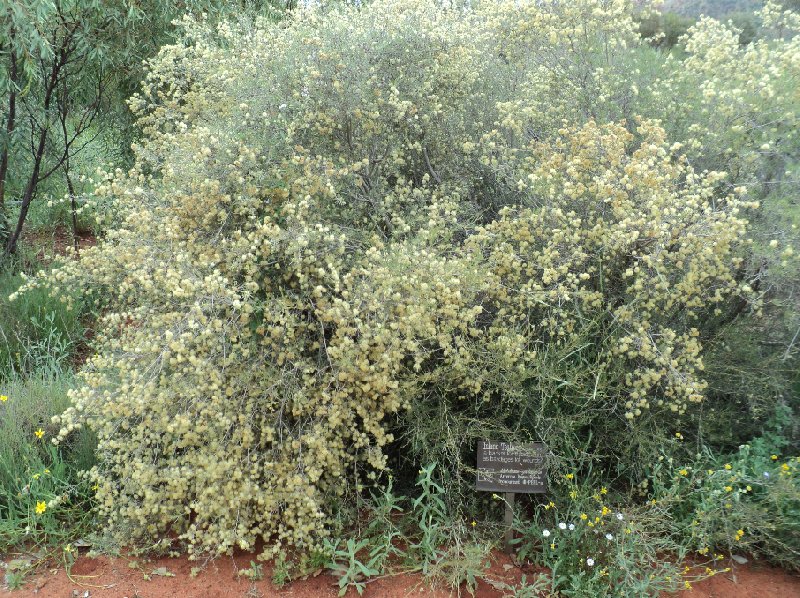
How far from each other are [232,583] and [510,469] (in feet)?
4.42

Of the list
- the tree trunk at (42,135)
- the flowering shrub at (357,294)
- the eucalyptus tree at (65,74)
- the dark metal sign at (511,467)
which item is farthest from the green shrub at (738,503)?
the tree trunk at (42,135)

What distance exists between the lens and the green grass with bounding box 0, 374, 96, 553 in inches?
131

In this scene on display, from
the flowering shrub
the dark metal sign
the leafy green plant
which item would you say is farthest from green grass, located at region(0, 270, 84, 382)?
the dark metal sign

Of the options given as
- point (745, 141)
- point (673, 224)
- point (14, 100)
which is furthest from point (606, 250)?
point (14, 100)

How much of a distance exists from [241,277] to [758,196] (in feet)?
9.37

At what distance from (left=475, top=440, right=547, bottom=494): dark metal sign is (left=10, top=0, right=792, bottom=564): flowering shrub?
11 cm

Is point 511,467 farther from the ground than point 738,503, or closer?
farther from the ground

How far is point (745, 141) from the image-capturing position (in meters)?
3.98

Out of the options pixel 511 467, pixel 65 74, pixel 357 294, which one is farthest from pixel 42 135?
pixel 511 467

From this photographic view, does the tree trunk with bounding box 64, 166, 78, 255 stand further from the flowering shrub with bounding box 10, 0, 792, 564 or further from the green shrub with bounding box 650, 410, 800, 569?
the green shrub with bounding box 650, 410, 800, 569

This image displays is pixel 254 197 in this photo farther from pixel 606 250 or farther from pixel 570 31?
pixel 570 31

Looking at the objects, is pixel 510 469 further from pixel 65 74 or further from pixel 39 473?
pixel 65 74

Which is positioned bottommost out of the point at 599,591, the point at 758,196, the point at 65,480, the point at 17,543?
the point at 599,591

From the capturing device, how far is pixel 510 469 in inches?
129
